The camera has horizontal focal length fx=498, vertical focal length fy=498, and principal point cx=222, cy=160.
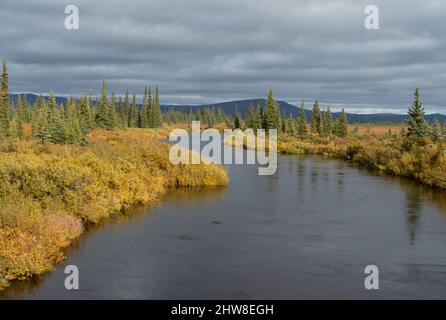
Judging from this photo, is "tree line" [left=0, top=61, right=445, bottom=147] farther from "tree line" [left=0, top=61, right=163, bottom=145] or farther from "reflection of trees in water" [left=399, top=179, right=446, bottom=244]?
"reflection of trees in water" [left=399, top=179, right=446, bottom=244]

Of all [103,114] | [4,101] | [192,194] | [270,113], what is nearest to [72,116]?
[4,101]

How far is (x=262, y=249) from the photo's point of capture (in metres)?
20.2

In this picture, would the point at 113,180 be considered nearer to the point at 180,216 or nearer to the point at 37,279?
the point at 180,216

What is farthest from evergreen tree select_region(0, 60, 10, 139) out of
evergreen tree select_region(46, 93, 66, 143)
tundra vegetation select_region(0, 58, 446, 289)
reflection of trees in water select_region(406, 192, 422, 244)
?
reflection of trees in water select_region(406, 192, 422, 244)

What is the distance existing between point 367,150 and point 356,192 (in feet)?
75.8

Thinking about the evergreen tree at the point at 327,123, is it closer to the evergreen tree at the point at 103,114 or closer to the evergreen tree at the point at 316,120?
the evergreen tree at the point at 316,120

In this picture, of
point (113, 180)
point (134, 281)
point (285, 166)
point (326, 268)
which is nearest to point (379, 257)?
point (326, 268)

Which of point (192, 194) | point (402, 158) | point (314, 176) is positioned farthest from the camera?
point (402, 158)

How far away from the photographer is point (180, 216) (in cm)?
2638

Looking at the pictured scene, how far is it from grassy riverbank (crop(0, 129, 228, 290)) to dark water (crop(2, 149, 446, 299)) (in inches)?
31.2

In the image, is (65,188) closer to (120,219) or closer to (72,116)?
(120,219)

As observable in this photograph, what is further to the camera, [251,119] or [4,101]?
[251,119]

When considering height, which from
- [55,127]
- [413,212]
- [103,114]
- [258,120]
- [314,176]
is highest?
[103,114]

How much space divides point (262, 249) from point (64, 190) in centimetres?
949
